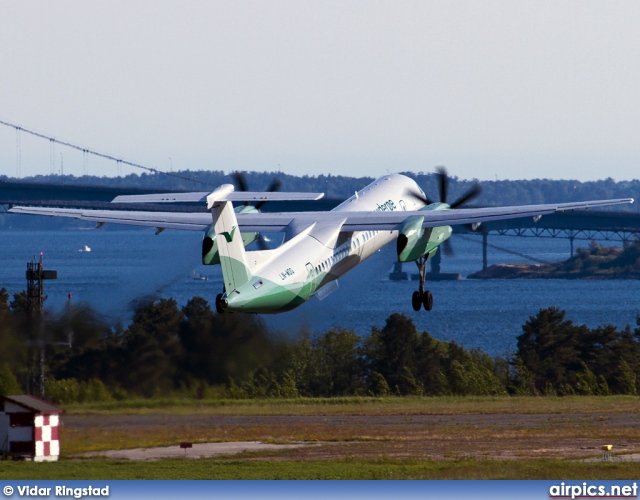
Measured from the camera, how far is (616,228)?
16462cm

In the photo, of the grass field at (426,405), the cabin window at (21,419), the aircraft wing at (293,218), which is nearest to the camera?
the aircraft wing at (293,218)

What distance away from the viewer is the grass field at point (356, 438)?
42438 millimetres

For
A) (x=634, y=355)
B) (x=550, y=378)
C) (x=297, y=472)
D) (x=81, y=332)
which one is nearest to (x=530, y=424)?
(x=297, y=472)

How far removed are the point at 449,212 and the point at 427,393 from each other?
153 ft

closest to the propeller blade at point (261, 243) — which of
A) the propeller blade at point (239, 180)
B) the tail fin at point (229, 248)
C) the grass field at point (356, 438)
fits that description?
the propeller blade at point (239, 180)

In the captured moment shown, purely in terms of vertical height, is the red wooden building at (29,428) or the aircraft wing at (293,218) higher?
the aircraft wing at (293,218)

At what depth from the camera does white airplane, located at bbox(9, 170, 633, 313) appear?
36.7 metres

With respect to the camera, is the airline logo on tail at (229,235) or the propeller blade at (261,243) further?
the propeller blade at (261,243)

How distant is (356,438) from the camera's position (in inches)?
2174

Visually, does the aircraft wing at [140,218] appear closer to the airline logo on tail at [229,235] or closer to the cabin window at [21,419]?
the airline logo on tail at [229,235]

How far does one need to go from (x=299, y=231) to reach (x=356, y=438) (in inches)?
638

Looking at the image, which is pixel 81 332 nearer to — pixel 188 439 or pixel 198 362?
pixel 198 362

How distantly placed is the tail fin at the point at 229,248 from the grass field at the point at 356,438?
8.48 meters

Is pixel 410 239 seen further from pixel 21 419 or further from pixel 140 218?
pixel 21 419
